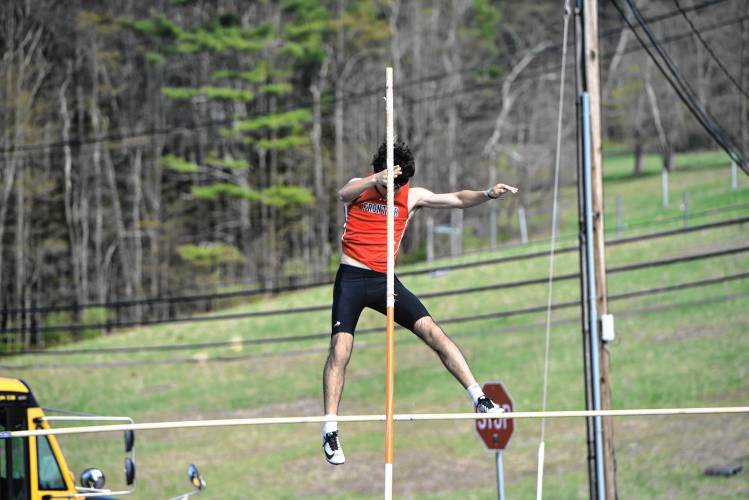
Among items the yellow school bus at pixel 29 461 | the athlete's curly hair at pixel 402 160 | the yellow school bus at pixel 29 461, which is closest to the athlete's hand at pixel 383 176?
the athlete's curly hair at pixel 402 160

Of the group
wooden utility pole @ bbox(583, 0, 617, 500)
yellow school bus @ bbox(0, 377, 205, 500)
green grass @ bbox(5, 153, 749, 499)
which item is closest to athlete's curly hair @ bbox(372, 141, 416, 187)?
yellow school bus @ bbox(0, 377, 205, 500)

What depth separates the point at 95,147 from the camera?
5466 cm

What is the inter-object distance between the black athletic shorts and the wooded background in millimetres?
41577

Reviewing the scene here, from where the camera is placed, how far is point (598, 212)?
45.5 feet

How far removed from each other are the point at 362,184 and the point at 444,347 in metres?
1.47

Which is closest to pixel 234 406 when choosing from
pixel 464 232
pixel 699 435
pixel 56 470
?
Answer: pixel 699 435

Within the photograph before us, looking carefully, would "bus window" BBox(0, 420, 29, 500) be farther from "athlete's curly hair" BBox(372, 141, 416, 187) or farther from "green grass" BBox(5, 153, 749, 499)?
"green grass" BBox(5, 153, 749, 499)

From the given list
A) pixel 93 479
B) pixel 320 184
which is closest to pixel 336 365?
pixel 93 479

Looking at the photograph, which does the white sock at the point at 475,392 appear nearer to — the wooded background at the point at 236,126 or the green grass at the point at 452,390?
the green grass at the point at 452,390

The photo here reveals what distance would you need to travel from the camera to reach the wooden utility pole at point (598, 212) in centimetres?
1372

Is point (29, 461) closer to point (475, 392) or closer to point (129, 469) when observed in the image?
point (129, 469)

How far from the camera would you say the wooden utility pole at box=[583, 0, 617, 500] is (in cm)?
1372

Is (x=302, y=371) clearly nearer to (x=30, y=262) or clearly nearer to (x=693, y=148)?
(x=30, y=262)

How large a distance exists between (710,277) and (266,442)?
14.2 meters
